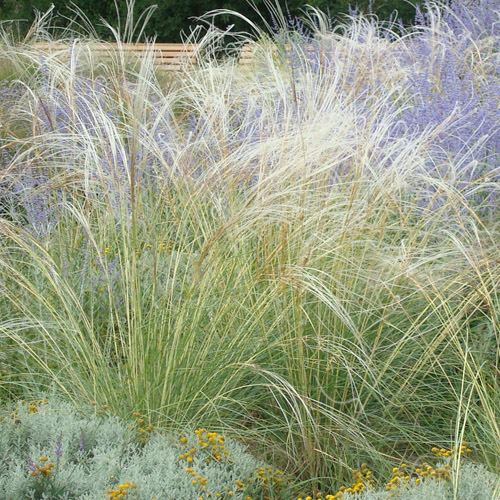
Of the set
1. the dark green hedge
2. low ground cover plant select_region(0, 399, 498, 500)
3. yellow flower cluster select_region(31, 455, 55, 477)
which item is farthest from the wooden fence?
the dark green hedge

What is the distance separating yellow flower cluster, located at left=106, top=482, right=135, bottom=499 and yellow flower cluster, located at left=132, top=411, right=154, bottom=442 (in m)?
0.42

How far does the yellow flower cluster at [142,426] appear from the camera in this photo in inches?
114

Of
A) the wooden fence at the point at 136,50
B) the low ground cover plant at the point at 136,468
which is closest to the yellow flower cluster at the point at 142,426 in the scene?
the low ground cover plant at the point at 136,468

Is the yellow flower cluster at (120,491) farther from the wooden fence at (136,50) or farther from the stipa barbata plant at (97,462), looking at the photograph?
the wooden fence at (136,50)

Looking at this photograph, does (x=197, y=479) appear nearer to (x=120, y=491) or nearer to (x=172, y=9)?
(x=120, y=491)

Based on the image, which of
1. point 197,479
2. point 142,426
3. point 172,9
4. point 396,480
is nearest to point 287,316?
point 142,426

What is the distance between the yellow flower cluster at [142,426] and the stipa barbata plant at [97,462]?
0.05 ft

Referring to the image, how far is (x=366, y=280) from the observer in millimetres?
3479

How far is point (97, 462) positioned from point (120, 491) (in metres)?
0.21

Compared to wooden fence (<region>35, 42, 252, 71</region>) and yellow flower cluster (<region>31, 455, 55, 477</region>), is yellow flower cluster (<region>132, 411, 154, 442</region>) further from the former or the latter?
wooden fence (<region>35, 42, 252, 71</region>)

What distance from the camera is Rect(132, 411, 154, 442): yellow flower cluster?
2896mm

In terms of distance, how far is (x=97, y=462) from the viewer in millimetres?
2590

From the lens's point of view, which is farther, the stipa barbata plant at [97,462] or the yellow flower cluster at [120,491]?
the stipa barbata plant at [97,462]

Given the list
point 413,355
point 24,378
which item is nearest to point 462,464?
point 413,355
